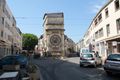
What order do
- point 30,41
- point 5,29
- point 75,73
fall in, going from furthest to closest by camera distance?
point 30,41 < point 5,29 < point 75,73

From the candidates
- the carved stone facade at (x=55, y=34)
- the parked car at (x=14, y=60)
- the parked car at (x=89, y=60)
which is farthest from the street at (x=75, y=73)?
the carved stone facade at (x=55, y=34)

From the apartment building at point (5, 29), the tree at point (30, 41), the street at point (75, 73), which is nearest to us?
the street at point (75, 73)

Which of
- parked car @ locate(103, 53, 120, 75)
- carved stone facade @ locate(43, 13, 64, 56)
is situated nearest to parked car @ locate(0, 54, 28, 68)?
parked car @ locate(103, 53, 120, 75)

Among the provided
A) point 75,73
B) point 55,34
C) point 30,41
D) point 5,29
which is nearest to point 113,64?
point 75,73

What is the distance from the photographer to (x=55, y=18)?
3477 inches

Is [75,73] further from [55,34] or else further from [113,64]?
[55,34]

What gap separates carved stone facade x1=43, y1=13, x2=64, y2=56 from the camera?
8375cm

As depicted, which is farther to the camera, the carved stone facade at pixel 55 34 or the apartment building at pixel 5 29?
the carved stone facade at pixel 55 34

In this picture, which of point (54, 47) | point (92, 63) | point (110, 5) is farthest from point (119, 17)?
point (54, 47)

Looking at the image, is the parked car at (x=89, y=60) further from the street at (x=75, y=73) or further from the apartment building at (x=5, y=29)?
the apartment building at (x=5, y=29)

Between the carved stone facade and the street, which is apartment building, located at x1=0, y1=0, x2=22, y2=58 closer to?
the street

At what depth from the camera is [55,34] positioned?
282 ft

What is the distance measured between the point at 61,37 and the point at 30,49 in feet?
97.2

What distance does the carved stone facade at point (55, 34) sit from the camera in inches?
3297
